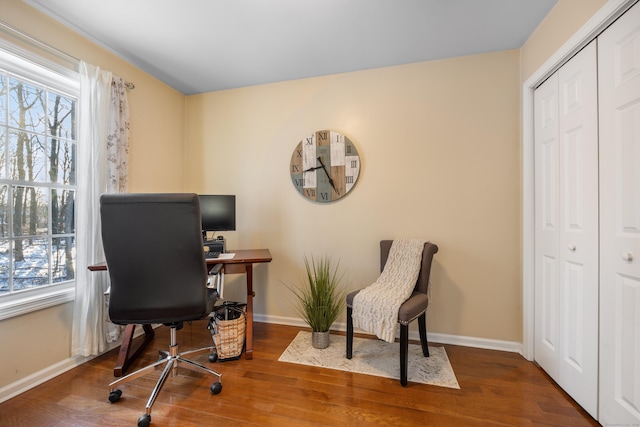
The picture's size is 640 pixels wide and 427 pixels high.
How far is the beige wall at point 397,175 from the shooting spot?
219cm

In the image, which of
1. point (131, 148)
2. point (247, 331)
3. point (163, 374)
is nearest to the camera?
point (163, 374)

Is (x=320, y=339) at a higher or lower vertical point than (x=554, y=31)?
lower

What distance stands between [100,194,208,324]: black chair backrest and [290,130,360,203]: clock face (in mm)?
1303

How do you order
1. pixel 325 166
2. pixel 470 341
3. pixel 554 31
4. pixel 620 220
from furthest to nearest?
pixel 325 166 < pixel 470 341 < pixel 554 31 < pixel 620 220

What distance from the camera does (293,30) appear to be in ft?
6.38

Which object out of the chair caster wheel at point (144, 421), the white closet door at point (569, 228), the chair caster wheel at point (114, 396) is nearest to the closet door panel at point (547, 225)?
the white closet door at point (569, 228)

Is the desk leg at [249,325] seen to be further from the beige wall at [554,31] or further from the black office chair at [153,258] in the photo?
the beige wall at [554,31]

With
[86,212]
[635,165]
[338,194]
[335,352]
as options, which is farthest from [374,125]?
[86,212]

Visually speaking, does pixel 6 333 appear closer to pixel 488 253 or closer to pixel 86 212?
pixel 86 212

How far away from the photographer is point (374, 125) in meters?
2.47

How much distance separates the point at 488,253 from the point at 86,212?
3.14 meters

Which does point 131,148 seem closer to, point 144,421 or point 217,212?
point 217,212

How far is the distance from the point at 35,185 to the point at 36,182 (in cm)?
2

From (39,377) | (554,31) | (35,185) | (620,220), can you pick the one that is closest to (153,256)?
(35,185)
